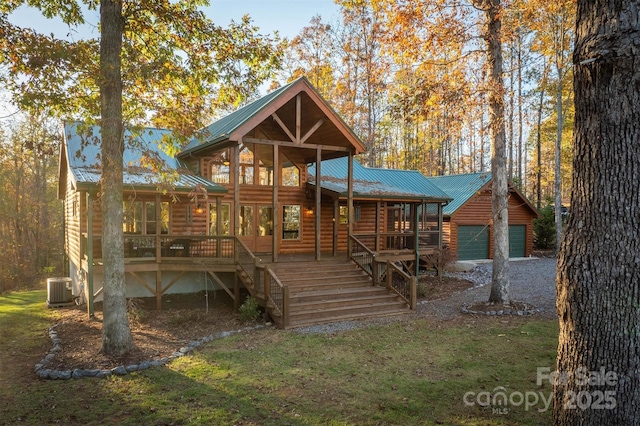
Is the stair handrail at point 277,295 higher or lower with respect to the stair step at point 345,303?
higher

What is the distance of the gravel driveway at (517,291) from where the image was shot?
11.9 m

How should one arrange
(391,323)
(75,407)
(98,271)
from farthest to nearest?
(98,271) < (391,323) < (75,407)

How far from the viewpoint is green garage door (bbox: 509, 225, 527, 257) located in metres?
25.4

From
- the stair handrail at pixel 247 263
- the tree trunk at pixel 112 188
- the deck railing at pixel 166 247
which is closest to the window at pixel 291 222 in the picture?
the deck railing at pixel 166 247

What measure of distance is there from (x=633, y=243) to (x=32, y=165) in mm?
33891

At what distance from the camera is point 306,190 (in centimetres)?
1612

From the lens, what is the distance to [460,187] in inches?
981

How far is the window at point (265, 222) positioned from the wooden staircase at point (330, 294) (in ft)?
9.41

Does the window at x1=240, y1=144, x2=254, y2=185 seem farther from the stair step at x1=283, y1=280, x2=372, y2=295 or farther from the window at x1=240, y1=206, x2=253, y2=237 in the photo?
the stair step at x1=283, y1=280, x2=372, y2=295

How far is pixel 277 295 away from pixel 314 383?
469 cm

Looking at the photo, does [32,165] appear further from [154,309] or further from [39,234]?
[154,309]

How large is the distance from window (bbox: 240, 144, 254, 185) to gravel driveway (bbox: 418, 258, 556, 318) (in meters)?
7.57

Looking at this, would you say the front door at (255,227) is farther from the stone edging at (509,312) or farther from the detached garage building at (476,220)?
the detached garage building at (476,220)

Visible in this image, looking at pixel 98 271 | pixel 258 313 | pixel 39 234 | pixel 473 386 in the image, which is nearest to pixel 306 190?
pixel 258 313
